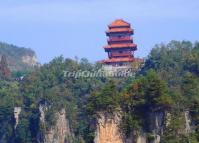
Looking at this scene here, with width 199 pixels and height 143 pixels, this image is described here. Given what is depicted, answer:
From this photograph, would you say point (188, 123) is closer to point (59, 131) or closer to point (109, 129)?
point (109, 129)

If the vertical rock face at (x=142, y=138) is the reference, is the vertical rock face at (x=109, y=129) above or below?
above

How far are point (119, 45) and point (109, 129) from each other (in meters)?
57.2

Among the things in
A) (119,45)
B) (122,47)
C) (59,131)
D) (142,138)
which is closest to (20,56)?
(119,45)

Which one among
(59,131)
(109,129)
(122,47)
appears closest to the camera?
(109,129)

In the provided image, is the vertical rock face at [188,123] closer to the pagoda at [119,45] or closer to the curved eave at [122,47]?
the pagoda at [119,45]

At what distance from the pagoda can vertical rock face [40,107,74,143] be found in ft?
59.4

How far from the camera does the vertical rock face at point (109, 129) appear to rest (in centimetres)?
4588

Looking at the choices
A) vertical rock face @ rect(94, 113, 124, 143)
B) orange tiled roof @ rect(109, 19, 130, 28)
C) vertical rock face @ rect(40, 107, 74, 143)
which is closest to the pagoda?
orange tiled roof @ rect(109, 19, 130, 28)

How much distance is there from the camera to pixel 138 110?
4581 centimetres

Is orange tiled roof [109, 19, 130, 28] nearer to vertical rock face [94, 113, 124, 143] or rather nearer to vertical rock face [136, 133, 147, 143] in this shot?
vertical rock face [94, 113, 124, 143]

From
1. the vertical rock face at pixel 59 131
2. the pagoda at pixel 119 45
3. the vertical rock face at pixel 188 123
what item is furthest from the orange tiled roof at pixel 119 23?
the vertical rock face at pixel 188 123

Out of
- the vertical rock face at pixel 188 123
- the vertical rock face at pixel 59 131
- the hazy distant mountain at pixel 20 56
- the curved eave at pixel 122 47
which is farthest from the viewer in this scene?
the hazy distant mountain at pixel 20 56

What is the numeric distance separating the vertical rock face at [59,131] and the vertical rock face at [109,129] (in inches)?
1405

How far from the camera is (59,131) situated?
82875 millimetres
